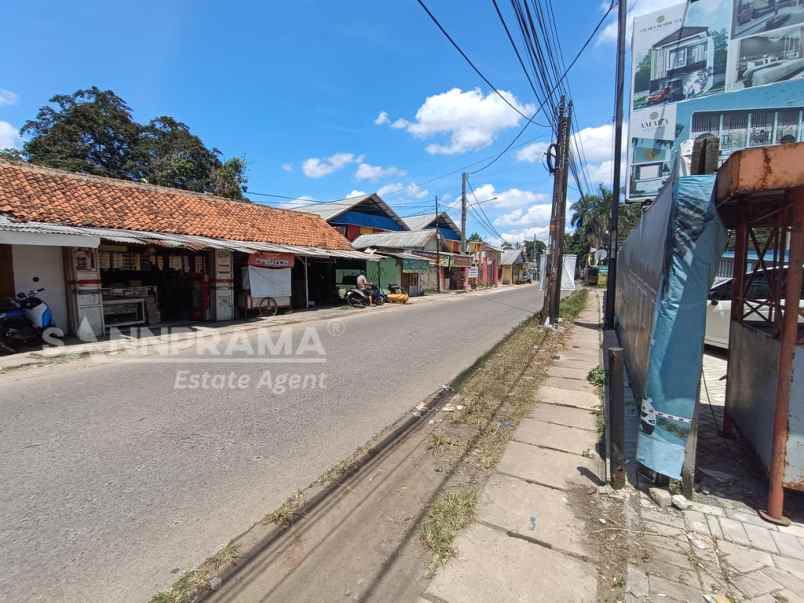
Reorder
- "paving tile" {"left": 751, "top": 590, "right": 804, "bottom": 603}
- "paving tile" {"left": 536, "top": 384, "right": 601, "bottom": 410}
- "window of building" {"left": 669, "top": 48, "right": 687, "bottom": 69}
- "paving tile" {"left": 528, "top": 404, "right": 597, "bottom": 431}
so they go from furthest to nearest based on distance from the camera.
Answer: "window of building" {"left": 669, "top": 48, "right": 687, "bottom": 69} < "paving tile" {"left": 536, "top": 384, "right": 601, "bottom": 410} < "paving tile" {"left": 528, "top": 404, "right": 597, "bottom": 431} < "paving tile" {"left": 751, "top": 590, "right": 804, "bottom": 603}

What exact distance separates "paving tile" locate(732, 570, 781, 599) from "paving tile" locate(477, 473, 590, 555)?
30.3 inches

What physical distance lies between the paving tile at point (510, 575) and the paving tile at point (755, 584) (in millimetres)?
762

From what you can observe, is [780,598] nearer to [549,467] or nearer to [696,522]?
[696,522]

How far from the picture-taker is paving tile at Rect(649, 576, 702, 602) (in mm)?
2035

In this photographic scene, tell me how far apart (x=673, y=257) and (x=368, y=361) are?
5382mm

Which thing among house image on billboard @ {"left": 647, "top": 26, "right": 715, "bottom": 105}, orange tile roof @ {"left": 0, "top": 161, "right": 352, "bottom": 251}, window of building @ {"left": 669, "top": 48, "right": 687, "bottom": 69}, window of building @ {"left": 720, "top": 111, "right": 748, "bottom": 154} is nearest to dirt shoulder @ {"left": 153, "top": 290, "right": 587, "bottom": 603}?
orange tile roof @ {"left": 0, "top": 161, "right": 352, "bottom": 251}

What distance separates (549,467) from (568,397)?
2.18m

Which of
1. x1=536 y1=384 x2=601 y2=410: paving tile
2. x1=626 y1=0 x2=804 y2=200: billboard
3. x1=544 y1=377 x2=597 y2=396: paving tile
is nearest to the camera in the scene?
x1=536 y1=384 x2=601 y2=410: paving tile

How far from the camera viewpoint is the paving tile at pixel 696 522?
2558 mm

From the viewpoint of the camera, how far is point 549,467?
11.3ft

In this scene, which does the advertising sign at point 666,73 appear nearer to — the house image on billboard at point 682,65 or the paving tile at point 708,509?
the house image on billboard at point 682,65

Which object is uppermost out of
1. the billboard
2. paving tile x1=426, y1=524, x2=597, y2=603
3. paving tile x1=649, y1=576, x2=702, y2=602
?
the billboard

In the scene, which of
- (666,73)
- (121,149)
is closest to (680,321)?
(666,73)

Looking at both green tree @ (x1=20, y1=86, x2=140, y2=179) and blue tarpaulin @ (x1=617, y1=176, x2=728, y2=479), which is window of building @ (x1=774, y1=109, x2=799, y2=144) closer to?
blue tarpaulin @ (x1=617, y1=176, x2=728, y2=479)
